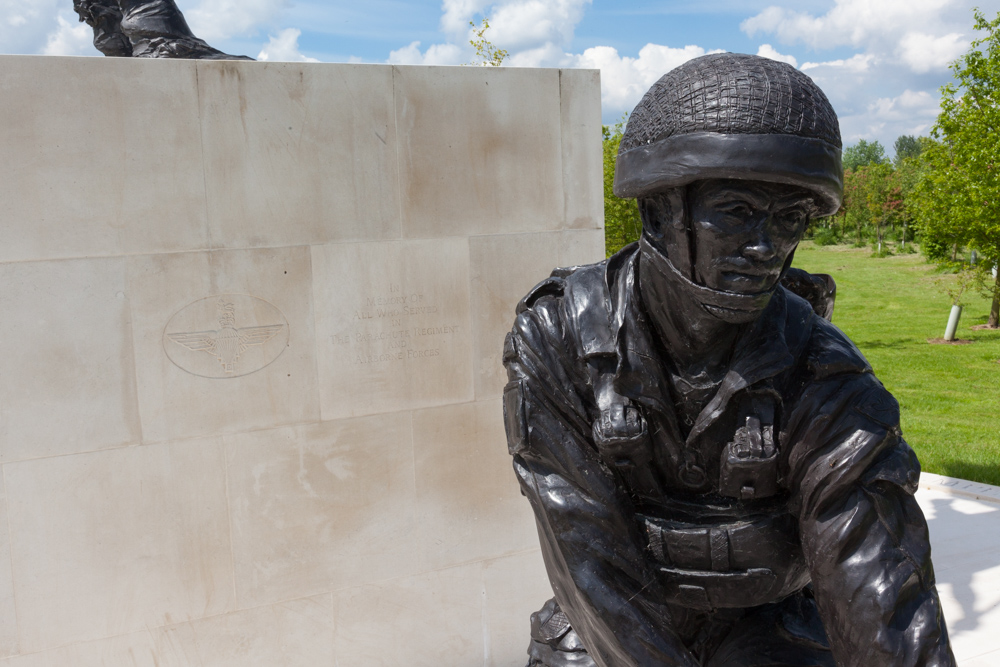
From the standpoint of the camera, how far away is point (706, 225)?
5.81 ft

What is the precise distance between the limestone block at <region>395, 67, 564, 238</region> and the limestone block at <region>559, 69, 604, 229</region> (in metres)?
0.06

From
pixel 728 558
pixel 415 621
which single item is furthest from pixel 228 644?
pixel 728 558

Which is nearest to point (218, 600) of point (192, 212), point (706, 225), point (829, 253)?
point (192, 212)

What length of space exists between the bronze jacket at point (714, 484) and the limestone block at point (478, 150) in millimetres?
2761

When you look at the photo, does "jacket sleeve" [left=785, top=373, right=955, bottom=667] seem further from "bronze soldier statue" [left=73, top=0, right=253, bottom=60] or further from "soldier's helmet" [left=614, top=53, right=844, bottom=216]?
"bronze soldier statue" [left=73, top=0, right=253, bottom=60]

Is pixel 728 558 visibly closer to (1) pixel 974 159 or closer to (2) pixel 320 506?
(2) pixel 320 506

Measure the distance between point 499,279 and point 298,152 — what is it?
1366 mm

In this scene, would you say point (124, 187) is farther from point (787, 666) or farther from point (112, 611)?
point (787, 666)

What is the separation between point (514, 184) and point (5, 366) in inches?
114

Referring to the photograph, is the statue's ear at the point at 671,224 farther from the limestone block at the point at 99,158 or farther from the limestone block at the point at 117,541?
the limestone block at the point at 117,541

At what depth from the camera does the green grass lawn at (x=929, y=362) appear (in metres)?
8.89

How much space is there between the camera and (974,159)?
12.9 m

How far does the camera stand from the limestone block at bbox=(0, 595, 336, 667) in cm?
435

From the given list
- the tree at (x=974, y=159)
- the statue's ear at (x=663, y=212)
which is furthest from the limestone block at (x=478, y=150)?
the tree at (x=974, y=159)
